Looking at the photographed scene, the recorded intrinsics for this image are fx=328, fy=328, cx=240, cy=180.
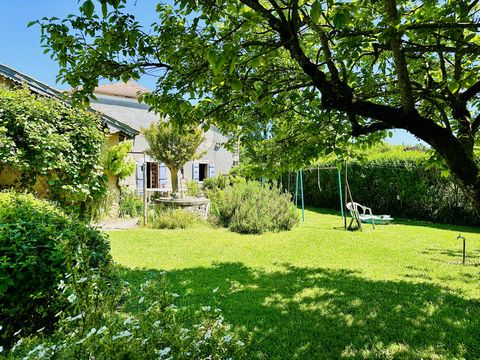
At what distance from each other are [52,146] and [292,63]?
6.70 meters


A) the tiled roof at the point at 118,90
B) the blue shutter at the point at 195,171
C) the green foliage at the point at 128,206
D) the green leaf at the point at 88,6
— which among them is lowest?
the green foliage at the point at 128,206

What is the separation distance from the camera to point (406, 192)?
13648mm

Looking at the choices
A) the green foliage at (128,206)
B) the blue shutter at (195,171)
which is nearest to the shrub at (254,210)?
the green foliage at (128,206)

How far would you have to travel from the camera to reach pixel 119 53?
3.09m

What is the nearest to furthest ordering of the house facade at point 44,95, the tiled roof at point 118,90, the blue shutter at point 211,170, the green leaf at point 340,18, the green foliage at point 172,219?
the green leaf at point 340,18 < the house facade at point 44,95 < the green foliage at point 172,219 < the tiled roof at point 118,90 < the blue shutter at point 211,170

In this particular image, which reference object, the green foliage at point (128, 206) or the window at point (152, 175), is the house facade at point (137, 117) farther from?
the green foliage at point (128, 206)

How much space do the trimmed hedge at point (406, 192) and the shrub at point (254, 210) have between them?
4892 millimetres

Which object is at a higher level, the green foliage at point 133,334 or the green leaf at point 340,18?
the green leaf at point 340,18

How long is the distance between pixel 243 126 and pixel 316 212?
1252cm

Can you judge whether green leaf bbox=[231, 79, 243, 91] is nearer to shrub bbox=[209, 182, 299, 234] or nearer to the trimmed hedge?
shrub bbox=[209, 182, 299, 234]

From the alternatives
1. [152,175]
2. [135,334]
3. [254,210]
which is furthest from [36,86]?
[135,334]

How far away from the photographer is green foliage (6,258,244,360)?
5.23 ft

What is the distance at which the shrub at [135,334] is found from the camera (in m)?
1.59

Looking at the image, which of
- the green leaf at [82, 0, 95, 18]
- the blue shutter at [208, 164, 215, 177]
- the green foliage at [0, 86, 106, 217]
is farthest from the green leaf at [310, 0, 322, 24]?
the blue shutter at [208, 164, 215, 177]
